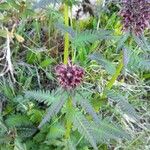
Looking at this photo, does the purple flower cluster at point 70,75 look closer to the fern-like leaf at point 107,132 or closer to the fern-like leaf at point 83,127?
the fern-like leaf at point 83,127

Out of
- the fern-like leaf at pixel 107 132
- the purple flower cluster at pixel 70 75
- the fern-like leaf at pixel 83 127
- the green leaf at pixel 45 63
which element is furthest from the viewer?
the green leaf at pixel 45 63

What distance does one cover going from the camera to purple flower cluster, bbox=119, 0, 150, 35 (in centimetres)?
134

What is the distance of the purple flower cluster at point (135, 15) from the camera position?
52.7 inches

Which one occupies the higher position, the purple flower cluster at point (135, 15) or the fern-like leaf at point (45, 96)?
the purple flower cluster at point (135, 15)

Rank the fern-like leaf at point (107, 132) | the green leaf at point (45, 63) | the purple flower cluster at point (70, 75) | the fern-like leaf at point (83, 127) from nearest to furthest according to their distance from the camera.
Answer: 1. the purple flower cluster at point (70, 75)
2. the fern-like leaf at point (83, 127)
3. the fern-like leaf at point (107, 132)
4. the green leaf at point (45, 63)

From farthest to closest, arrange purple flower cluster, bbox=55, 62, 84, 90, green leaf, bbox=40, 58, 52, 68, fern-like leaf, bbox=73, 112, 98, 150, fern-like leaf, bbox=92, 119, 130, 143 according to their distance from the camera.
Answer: green leaf, bbox=40, 58, 52, 68, fern-like leaf, bbox=92, 119, 130, 143, fern-like leaf, bbox=73, 112, 98, 150, purple flower cluster, bbox=55, 62, 84, 90

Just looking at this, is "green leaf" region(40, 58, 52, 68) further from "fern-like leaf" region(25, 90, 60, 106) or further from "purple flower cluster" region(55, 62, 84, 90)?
"purple flower cluster" region(55, 62, 84, 90)

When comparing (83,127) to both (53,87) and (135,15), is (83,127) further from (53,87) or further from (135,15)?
(53,87)

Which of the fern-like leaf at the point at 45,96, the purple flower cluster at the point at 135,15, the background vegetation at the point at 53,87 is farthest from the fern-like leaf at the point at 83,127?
the purple flower cluster at the point at 135,15

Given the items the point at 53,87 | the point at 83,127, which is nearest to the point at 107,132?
the point at 83,127

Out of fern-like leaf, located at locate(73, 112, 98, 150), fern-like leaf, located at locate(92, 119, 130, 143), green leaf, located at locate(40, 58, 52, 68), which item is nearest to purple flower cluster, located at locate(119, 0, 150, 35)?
fern-like leaf, located at locate(73, 112, 98, 150)

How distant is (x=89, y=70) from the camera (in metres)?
2.14

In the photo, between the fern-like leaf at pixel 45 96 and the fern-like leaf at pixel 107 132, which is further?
the fern-like leaf at pixel 107 132

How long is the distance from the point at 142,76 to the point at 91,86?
0.99ft
